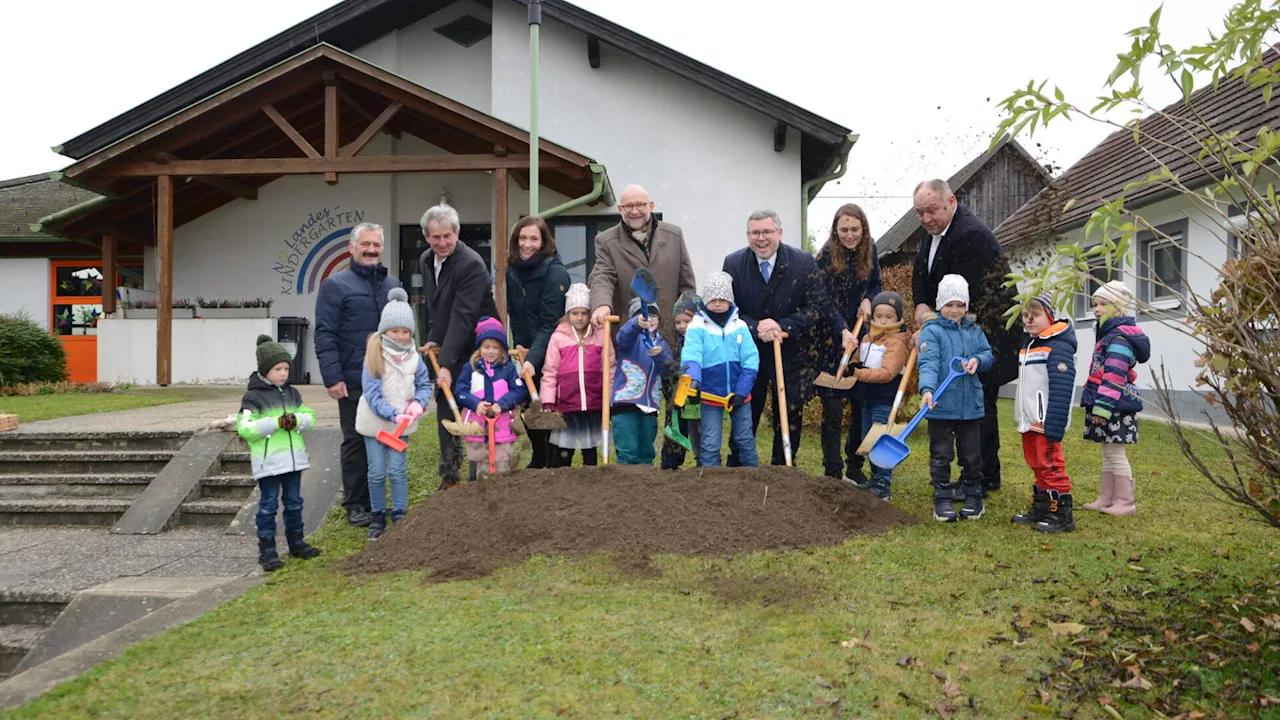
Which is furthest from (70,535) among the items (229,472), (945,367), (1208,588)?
(1208,588)

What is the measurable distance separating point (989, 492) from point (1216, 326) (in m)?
3.43

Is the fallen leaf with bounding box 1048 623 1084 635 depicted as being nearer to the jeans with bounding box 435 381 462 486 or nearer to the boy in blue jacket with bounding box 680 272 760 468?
the boy in blue jacket with bounding box 680 272 760 468

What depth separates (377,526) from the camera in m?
5.71

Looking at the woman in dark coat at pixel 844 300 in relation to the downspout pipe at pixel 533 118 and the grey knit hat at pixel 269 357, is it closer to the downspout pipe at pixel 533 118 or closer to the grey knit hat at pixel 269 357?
the grey knit hat at pixel 269 357

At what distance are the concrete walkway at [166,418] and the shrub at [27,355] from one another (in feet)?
15.2

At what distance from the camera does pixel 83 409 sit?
35.0ft

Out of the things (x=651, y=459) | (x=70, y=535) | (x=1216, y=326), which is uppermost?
(x=1216, y=326)

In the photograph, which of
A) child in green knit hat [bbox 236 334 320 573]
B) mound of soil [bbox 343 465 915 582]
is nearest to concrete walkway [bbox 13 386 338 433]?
child in green knit hat [bbox 236 334 320 573]

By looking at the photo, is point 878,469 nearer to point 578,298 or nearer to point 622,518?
point 622,518

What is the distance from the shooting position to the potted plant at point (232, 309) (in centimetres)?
1467

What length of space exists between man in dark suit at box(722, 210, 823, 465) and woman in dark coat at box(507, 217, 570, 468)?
130 cm

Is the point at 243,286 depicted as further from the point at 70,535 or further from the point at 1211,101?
the point at 1211,101

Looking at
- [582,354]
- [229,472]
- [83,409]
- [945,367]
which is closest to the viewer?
[945,367]

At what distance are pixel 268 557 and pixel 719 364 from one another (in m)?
2.97
